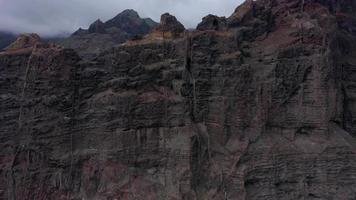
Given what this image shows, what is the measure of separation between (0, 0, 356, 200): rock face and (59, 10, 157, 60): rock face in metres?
3.68

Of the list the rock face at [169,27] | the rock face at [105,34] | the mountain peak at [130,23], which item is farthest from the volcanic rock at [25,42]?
the mountain peak at [130,23]

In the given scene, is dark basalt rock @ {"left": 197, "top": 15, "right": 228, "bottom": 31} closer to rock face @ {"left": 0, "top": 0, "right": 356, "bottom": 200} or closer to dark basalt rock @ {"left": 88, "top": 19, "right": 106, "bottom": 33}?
rock face @ {"left": 0, "top": 0, "right": 356, "bottom": 200}

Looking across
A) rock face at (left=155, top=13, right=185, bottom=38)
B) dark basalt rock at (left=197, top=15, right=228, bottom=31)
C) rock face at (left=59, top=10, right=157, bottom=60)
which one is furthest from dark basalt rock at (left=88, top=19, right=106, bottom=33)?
rock face at (left=155, top=13, right=185, bottom=38)

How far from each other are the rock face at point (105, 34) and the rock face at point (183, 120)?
145 inches

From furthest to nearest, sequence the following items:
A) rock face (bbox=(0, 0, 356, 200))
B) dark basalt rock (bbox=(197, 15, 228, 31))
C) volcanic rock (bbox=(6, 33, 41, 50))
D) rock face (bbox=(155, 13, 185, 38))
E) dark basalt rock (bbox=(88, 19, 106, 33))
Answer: dark basalt rock (bbox=(88, 19, 106, 33)), dark basalt rock (bbox=(197, 15, 228, 31)), rock face (bbox=(155, 13, 185, 38)), volcanic rock (bbox=(6, 33, 41, 50)), rock face (bbox=(0, 0, 356, 200))

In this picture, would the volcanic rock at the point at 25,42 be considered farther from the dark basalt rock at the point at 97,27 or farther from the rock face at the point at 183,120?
the dark basalt rock at the point at 97,27

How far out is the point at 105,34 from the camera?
4681cm

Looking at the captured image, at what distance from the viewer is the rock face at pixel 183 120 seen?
31844mm

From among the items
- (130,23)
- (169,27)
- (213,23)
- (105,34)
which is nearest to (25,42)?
(169,27)

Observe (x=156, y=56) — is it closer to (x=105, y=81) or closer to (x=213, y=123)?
(x=105, y=81)

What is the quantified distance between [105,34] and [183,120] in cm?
1738

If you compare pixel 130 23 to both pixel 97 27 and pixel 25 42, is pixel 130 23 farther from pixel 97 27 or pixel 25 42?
pixel 25 42

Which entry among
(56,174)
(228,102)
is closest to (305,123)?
(228,102)

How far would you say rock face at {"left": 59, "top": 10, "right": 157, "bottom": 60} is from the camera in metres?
41.5
